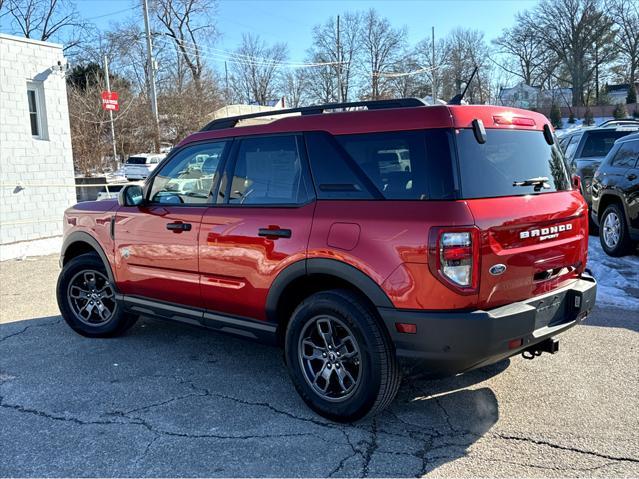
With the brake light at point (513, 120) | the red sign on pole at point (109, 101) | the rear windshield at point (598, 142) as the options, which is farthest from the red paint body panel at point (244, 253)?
the red sign on pole at point (109, 101)

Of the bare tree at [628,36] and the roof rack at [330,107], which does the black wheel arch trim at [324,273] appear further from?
the bare tree at [628,36]

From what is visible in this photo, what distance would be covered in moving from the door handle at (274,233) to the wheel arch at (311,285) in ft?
0.70

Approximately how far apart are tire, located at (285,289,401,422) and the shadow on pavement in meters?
0.17

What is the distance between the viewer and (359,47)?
68875 mm

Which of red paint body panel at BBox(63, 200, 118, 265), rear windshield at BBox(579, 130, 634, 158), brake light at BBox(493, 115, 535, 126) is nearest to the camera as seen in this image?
brake light at BBox(493, 115, 535, 126)

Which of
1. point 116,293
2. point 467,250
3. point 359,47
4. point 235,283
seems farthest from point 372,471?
point 359,47

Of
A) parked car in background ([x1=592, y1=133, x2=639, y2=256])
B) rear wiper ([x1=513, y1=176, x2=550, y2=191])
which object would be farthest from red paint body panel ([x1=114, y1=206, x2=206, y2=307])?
parked car in background ([x1=592, y1=133, x2=639, y2=256])

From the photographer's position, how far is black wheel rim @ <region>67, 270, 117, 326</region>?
18.0 ft

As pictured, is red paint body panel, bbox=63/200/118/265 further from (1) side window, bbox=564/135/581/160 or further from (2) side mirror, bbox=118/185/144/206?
(1) side window, bbox=564/135/581/160

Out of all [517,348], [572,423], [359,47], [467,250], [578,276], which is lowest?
[572,423]

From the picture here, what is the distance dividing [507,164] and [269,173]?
1.63m

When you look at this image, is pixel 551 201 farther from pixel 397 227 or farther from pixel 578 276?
pixel 397 227

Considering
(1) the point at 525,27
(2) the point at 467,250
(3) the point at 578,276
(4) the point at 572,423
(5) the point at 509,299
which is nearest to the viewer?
(2) the point at 467,250

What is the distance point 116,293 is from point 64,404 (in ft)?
4.49
